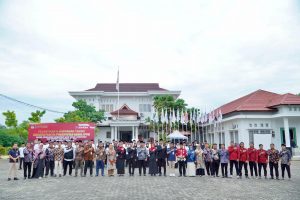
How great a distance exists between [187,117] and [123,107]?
11262 mm

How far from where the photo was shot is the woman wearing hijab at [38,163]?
514 inches

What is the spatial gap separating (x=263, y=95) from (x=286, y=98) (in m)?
3.98

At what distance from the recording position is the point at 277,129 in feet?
85.5

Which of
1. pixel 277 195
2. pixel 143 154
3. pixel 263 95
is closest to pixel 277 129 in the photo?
pixel 263 95

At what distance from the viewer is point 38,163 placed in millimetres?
13125

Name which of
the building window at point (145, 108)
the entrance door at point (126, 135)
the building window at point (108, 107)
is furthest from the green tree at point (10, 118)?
the building window at point (145, 108)

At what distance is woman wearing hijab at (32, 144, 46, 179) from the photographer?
13055mm

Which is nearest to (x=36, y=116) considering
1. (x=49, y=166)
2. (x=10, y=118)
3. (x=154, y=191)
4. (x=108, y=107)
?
(x=10, y=118)

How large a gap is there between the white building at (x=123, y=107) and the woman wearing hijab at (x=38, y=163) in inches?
844

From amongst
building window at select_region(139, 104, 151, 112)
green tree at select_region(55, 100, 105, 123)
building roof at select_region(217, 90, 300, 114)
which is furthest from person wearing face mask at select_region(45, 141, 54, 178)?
building window at select_region(139, 104, 151, 112)

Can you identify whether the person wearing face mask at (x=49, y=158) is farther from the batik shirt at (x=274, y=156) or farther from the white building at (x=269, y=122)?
the white building at (x=269, y=122)

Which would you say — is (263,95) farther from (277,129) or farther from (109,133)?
(109,133)

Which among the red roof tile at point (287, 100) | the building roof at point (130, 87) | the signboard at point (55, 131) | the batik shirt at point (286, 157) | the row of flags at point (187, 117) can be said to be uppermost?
the building roof at point (130, 87)

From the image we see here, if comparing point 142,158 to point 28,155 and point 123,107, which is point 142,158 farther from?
point 123,107
